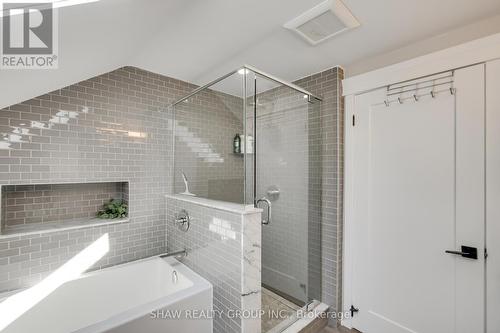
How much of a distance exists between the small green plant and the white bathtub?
19.3 inches

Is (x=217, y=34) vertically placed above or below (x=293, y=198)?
above

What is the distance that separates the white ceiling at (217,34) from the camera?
Result: 1217 millimetres

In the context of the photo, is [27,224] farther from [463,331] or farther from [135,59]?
[463,331]

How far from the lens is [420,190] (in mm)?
1854

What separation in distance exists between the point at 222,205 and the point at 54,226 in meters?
1.49

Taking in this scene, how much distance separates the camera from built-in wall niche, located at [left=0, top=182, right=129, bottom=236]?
1914 millimetres

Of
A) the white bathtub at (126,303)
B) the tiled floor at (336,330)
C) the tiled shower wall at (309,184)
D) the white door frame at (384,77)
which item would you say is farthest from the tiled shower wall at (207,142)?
the tiled floor at (336,330)

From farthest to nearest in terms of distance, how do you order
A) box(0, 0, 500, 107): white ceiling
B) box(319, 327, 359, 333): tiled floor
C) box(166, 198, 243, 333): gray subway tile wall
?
box(319, 327, 359, 333): tiled floor → box(166, 198, 243, 333): gray subway tile wall → box(0, 0, 500, 107): white ceiling

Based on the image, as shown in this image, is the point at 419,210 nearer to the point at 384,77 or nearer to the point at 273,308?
the point at 384,77

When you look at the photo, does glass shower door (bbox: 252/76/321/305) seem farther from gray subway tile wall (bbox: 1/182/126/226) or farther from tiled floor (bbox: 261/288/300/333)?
gray subway tile wall (bbox: 1/182/126/226)

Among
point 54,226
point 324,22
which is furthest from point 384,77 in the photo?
point 54,226

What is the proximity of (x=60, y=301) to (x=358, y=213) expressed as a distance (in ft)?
8.61

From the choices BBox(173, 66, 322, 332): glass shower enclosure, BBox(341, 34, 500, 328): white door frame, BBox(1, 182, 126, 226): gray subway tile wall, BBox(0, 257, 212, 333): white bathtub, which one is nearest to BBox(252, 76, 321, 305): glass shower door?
BBox(173, 66, 322, 332): glass shower enclosure

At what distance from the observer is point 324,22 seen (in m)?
1.70
